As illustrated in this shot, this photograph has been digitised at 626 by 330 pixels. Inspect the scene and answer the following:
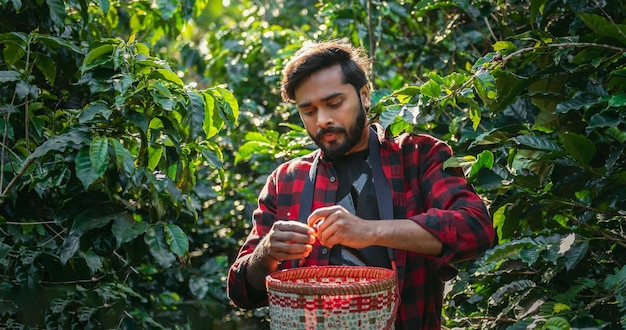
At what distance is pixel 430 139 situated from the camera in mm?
1979

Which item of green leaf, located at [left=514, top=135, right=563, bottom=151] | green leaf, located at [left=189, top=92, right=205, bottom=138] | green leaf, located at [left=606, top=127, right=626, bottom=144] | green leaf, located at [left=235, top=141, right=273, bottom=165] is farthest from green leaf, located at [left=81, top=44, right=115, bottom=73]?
green leaf, located at [left=606, top=127, right=626, bottom=144]

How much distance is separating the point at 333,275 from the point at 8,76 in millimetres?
1074

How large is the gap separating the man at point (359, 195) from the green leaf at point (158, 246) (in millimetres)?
239

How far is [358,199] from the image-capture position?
76.2 inches

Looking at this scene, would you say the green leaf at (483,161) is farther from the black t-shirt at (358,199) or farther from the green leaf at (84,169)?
the green leaf at (84,169)

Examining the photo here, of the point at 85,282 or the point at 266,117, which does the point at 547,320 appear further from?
the point at 266,117

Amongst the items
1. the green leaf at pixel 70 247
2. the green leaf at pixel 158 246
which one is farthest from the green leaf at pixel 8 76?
the green leaf at pixel 158 246

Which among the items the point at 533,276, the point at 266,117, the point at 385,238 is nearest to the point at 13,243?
the point at 385,238

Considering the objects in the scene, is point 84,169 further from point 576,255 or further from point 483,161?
point 576,255

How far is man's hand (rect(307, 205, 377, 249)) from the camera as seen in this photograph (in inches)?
61.8

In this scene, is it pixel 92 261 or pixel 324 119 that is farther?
pixel 92 261

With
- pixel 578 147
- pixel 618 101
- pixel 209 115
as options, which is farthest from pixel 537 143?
pixel 209 115

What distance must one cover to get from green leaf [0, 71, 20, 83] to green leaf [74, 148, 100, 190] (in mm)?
344

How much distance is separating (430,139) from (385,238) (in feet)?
1.45
